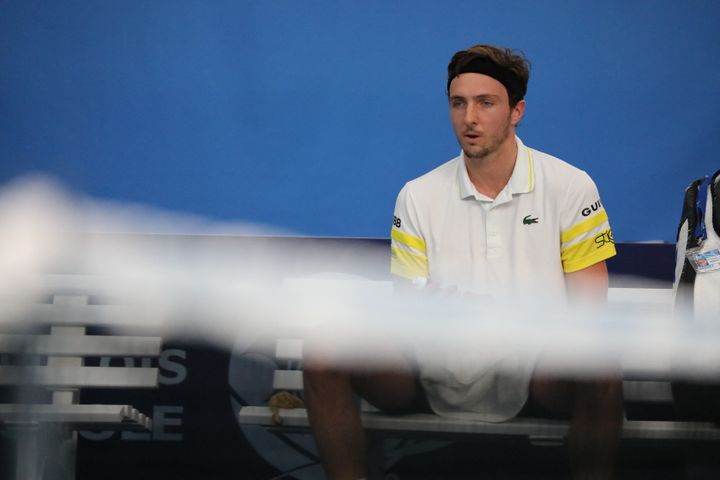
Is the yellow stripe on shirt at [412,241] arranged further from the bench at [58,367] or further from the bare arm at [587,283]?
the bench at [58,367]

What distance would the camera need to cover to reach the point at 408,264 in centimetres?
147

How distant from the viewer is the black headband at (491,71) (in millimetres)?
1475

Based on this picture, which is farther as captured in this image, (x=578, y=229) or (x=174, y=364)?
(x=578, y=229)

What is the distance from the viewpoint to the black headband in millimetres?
1475

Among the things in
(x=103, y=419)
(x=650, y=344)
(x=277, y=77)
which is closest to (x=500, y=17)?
(x=277, y=77)

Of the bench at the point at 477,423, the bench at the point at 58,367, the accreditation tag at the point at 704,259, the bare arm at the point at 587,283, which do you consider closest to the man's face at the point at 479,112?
the bare arm at the point at 587,283

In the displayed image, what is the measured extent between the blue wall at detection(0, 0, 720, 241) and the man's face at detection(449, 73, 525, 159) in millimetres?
322

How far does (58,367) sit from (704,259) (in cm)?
84

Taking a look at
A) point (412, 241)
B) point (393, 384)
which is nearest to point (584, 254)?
point (412, 241)

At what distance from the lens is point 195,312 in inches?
45.4

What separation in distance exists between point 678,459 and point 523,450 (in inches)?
6.8

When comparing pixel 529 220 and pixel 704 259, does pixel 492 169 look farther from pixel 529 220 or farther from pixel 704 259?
pixel 704 259

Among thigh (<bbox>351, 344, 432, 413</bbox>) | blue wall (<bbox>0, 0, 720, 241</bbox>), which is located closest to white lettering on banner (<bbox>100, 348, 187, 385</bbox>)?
thigh (<bbox>351, 344, 432, 413</bbox>)

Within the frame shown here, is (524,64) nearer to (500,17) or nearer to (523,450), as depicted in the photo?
(500,17)
